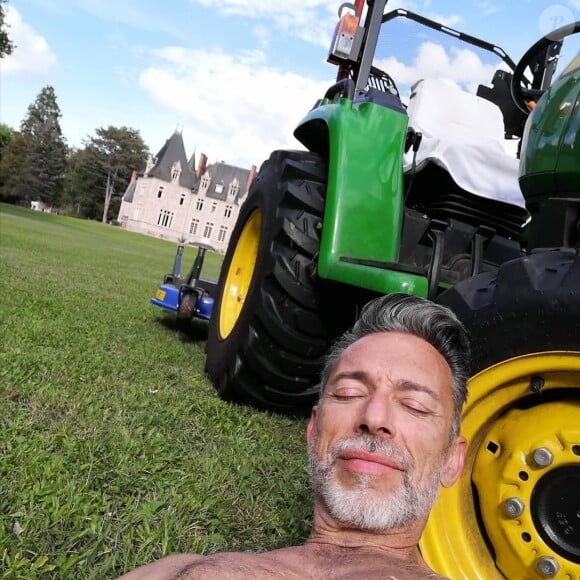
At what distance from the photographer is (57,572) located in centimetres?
179

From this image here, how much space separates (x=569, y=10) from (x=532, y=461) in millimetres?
2042

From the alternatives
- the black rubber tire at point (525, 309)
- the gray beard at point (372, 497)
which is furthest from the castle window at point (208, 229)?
the gray beard at point (372, 497)

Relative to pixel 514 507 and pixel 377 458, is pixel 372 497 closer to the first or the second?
pixel 377 458

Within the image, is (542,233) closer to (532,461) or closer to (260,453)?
(532,461)

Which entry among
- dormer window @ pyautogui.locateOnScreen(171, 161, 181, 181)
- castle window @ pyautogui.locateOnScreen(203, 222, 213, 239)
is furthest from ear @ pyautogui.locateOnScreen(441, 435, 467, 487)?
dormer window @ pyautogui.locateOnScreen(171, 161, 181, 181)

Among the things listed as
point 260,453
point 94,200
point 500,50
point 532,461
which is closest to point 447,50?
point 500,50

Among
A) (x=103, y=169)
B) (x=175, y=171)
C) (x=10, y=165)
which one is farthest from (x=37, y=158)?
(x=175, y=171)

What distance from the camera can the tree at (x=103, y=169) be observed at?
7300 centimetres

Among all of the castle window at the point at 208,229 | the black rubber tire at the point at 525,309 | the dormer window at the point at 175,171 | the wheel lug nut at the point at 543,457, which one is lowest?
the wheel lug nut at the point at 543,457

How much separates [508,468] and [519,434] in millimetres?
96

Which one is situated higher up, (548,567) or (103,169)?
(103,169)

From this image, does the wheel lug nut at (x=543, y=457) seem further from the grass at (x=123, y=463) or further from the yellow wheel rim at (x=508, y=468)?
the grass at (x=123, y=463)

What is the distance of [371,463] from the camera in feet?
4.57

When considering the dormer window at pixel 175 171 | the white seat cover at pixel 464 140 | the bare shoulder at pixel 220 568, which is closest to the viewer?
the bare shoulder at pixel 220 568
